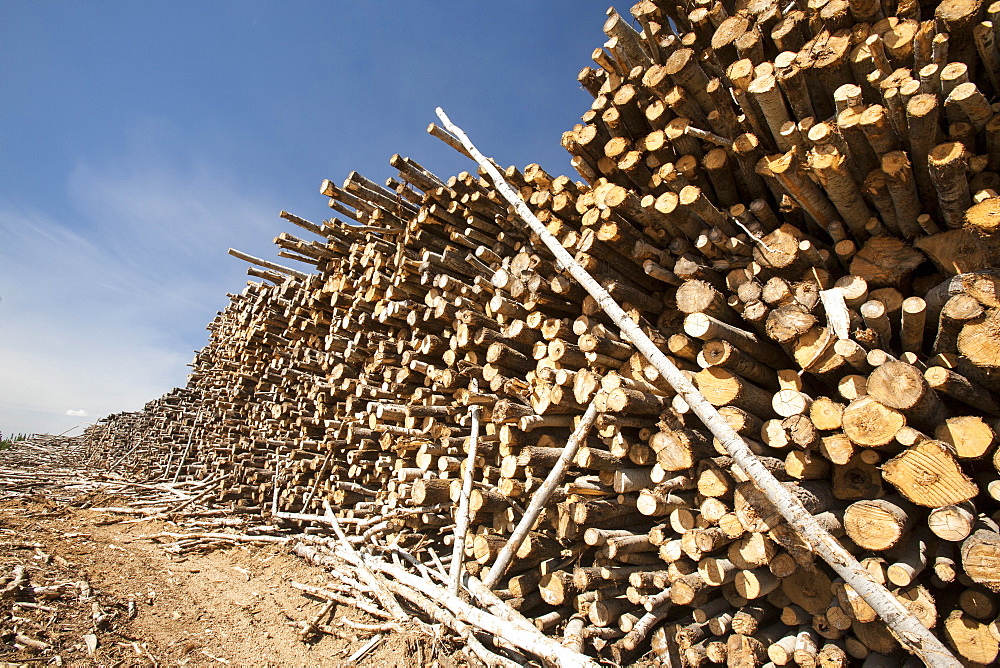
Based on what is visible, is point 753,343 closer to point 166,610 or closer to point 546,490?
point 546,490

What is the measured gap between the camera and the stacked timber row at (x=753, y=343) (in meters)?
1.92

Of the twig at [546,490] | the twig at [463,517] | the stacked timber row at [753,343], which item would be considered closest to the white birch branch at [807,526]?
the stacked timber row at [753,343]

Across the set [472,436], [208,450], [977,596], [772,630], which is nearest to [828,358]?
[977,596]

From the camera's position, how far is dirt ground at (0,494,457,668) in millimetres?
3059

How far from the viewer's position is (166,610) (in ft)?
12.6

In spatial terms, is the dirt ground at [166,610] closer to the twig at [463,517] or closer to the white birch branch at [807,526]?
the twig at [463,517]

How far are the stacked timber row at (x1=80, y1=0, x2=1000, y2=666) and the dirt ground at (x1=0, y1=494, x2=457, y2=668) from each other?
43.2 inches

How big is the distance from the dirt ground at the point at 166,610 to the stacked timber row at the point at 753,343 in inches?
43.2

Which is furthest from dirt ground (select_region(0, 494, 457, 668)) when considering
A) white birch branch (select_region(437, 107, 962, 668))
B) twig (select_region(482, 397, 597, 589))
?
white birch branch (select_region(437, 107, 962, 668))

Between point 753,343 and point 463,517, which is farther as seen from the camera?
point 463,517

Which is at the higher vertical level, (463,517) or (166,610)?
(463,517)

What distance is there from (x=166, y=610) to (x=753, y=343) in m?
4.71

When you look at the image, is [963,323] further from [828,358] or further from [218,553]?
[218,553]

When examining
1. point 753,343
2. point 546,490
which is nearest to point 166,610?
point 546,490
